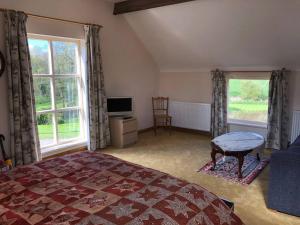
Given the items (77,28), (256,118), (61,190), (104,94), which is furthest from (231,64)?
(61,190)

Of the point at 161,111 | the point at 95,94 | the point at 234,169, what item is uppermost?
the point at 95,94

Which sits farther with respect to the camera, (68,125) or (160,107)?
(160,107)

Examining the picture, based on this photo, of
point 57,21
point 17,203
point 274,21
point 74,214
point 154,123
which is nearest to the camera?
point 74,214

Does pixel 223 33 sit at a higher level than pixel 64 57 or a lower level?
higher

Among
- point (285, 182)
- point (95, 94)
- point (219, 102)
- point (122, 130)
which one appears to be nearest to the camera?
point (285, 182)

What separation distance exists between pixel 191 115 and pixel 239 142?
218cm

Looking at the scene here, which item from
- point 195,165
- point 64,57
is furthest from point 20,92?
point 195,165

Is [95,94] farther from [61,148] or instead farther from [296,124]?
[296,124]

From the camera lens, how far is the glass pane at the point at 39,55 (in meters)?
4.09

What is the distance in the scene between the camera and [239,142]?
379cm

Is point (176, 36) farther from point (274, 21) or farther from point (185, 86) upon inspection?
point (274, 21)

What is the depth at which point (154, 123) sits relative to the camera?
594 cm

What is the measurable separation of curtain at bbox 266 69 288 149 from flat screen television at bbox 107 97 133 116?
8.48 feet

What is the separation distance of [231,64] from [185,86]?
119cm
